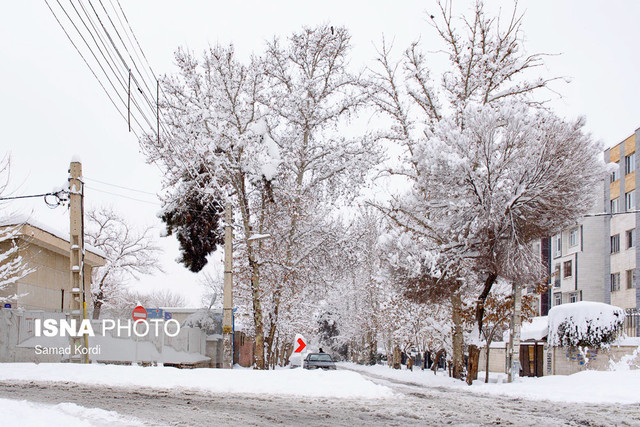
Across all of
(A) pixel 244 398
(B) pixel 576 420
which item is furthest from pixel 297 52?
(B) pixel 576 420

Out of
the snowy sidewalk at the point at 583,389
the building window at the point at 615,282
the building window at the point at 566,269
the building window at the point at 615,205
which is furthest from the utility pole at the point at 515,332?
the building window at the point at 566,269

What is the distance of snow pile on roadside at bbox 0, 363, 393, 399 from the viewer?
586 inches

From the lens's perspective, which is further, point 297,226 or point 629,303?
point 629,303

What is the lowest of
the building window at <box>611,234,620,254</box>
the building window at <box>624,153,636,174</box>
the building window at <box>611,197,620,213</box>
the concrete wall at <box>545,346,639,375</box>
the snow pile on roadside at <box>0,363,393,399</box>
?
the concrete wall at <box>545,346,639,375</box>

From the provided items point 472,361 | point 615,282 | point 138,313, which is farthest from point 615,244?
point 138,313

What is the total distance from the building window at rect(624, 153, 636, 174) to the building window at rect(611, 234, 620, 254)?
464 centimetres

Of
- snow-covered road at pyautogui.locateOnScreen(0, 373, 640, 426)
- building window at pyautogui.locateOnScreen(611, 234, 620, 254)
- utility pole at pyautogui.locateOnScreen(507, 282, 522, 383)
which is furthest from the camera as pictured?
building window at pyautogui.locateOnScreen(611, 234, 620, 254)

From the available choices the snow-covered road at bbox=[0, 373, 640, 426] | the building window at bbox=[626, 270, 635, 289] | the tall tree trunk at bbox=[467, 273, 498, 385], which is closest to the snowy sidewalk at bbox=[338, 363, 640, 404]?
the snow-covered road at bbox=[0, 373, 640, 426]

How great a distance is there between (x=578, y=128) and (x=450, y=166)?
3.82 m

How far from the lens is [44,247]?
88.1 feet

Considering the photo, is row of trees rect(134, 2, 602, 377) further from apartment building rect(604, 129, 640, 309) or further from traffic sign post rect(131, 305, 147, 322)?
apartment building rect(604, 129, 640, 309)

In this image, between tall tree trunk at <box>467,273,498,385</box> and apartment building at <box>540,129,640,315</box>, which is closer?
tall tree trunk at <box>467,273,498,385</box>

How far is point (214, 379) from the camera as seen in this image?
1639cm

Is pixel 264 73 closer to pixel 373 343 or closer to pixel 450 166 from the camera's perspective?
pixel 450 166
